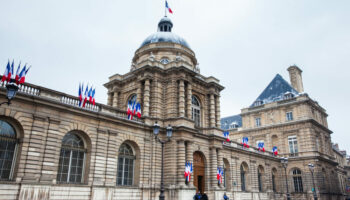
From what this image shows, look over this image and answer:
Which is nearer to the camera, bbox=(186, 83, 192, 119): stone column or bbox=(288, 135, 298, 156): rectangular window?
bbox=(186, 83, 192, 119): stone column

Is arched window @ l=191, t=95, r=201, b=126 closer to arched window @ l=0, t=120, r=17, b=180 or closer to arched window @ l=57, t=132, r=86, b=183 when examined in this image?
arched window @ l=57, t=132, r=86, b=183

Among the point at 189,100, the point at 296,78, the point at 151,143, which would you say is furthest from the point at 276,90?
the point at 151,143

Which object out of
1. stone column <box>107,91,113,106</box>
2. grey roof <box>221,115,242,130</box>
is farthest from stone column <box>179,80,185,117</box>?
grey roof <box>221,115,242,130</box>

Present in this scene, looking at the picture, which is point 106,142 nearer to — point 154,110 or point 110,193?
point 110,193

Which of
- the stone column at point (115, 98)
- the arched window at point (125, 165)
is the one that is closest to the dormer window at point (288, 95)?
the stone column at point (115, 98)

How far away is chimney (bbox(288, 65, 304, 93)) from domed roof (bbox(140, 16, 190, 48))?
26.6 meters

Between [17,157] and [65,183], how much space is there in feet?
12.0

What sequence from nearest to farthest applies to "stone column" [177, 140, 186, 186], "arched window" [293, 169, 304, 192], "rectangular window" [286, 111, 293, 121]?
"stone column" [177, 140, 186, 186] < "arched window" [293, 169, 304, 192] < "rectangular window" [286, 111, 293, 121]

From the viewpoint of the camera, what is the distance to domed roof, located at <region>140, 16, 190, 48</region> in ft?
111

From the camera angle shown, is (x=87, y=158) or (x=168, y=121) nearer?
(x=87, y=158)

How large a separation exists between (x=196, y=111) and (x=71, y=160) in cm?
1475

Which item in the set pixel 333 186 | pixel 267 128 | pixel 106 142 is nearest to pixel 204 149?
pixel 106 142

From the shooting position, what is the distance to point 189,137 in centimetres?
2658

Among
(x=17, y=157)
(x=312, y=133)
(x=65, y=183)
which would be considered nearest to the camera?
(x=17, y=157)
